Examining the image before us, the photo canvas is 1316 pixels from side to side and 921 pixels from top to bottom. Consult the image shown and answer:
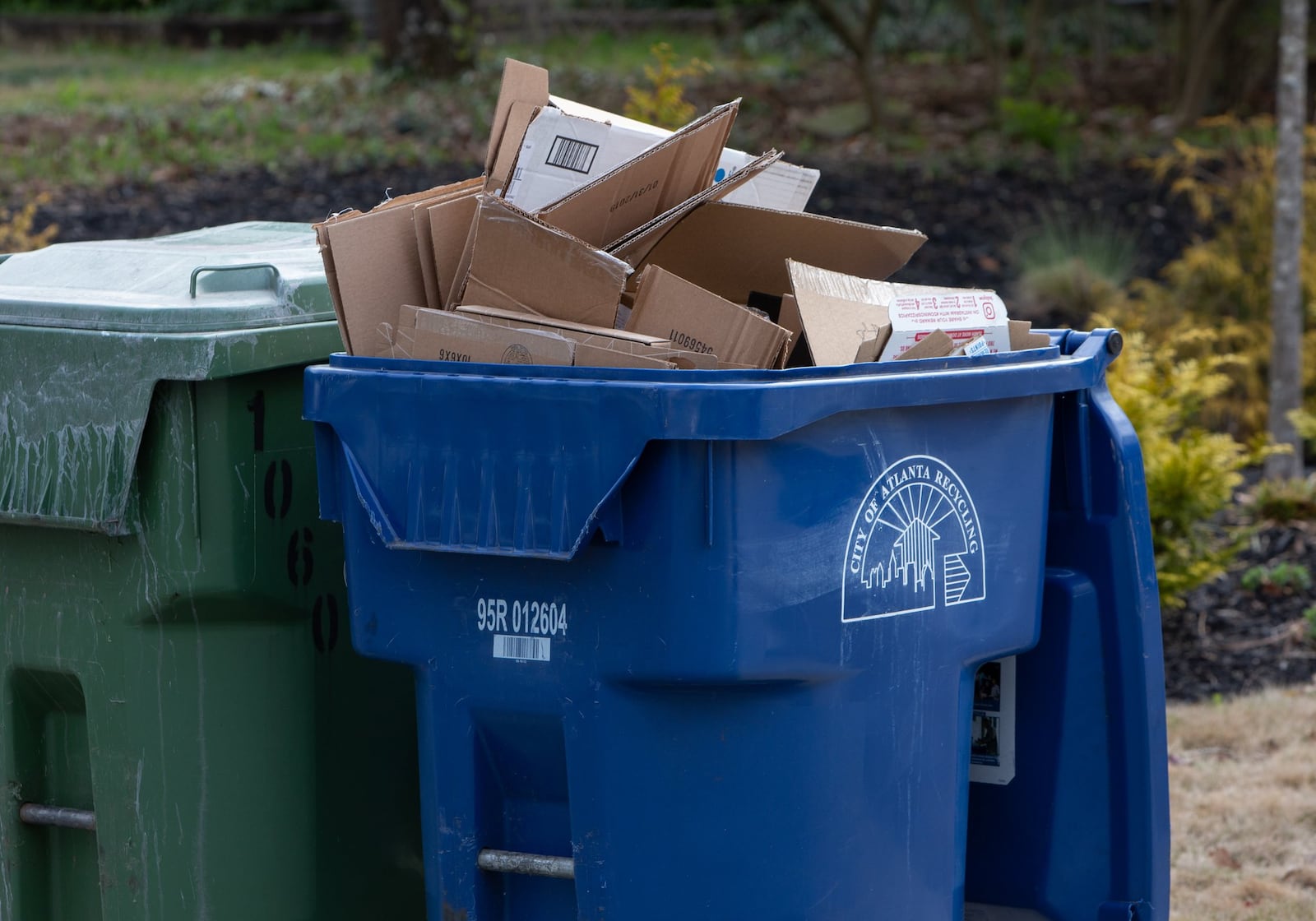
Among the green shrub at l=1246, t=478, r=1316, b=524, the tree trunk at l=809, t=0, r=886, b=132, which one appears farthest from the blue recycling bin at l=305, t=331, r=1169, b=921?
the tree trunk at l=809, t=0, r=886, b=132

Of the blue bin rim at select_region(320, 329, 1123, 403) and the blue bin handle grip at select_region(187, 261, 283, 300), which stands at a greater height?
the blue bin handle grip at select_region(187, 261, 283, 300)

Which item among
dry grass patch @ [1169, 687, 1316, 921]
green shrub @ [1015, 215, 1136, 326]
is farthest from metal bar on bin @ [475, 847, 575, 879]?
green shrub @ [1015, 215, 1136, 326]

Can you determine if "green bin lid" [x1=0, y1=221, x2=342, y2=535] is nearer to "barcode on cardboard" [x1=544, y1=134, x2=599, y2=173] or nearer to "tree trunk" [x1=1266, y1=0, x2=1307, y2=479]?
"barcode on cardboard" [x1=544, y1=134, x2=599, y2=173]

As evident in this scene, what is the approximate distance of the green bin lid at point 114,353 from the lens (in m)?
2.38

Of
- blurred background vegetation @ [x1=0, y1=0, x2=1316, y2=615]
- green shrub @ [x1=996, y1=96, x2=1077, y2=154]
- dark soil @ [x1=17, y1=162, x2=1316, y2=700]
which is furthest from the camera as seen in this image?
green shrub @ [x1=996, y1=96, x2=1077, y2=154]

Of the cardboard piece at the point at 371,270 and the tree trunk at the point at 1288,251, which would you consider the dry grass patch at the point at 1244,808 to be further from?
the cardboard piece at the point at 371,270

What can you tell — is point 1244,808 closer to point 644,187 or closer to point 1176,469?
point 1176,469

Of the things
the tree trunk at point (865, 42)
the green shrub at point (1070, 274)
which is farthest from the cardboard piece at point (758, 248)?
the tree trunk at point (865, 42)

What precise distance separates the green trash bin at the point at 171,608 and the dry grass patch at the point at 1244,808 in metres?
1.99

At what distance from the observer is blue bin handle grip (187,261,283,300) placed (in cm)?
244

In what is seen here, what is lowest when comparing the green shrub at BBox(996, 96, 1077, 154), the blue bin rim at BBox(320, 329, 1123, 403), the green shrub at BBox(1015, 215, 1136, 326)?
the blue bin rim at BBox(320, 329, 1123, 403)

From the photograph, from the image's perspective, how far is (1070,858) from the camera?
2.57 metres

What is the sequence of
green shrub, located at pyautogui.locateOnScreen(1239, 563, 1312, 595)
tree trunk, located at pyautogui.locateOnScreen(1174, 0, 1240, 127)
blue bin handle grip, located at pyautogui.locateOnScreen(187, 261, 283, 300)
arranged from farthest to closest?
tree trunk, located at pyautogui.locateOnScreen(1174, 0, 1240, 127) → green shrub, located at pyautogui.locateOnScreen(1239, 563, 1312, 595) → blue bin handle grip, located at pyautogui.locateOnScreen(187, 261, 283, 300)

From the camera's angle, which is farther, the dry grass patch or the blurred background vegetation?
the blurred background vegetation
